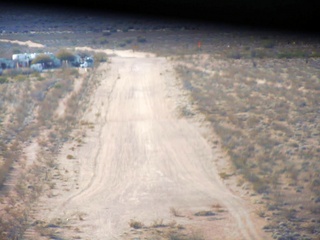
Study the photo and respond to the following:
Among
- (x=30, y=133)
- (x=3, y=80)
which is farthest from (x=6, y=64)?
(x=30, y=133)

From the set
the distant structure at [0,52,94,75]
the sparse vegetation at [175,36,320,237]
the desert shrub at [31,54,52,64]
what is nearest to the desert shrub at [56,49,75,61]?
the distant structure at [0,52,94,75]

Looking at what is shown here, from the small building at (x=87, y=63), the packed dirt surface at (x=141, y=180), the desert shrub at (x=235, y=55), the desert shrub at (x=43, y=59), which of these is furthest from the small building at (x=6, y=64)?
the packed dirt surface at (x=141, y=180)

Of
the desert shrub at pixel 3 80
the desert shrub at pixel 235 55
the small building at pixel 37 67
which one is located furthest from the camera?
the desert shrub at pixel 235 55

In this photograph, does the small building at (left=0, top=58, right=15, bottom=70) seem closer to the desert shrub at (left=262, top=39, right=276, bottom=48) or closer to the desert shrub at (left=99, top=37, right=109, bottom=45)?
the desert shrub at (left=99, top=37, right=109, bottom=45)

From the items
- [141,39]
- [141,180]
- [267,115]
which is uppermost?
[141,39]

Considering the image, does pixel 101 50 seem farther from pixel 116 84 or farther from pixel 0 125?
pixel 0 125

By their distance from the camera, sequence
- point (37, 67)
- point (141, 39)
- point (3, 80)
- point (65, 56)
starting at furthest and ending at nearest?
point (141, 39)
point (65, 56)
point (37, 67)
point (3, 80)

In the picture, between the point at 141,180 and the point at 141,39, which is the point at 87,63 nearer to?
the point at 141,39

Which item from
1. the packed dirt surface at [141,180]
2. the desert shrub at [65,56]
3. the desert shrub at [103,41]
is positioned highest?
the desert shrub at [103,41]

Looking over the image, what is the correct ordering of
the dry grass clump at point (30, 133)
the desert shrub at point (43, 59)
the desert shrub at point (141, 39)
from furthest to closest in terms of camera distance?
1. the desert shrub at point (141, 39)
2. the desert shrub at point (43, 59)
3. the dry grass clump at point (30, 133)

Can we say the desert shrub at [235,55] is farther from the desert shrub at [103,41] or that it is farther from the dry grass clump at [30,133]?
the desert shrub at [103,41]
